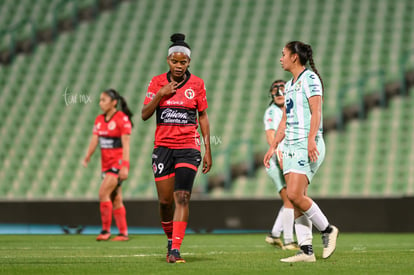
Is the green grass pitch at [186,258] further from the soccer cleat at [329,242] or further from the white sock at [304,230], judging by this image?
the white sock at [304,230]

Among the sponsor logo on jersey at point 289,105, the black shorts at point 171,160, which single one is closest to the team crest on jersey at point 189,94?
the black shorts at point 171,160

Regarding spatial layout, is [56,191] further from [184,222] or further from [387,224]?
[184,222]

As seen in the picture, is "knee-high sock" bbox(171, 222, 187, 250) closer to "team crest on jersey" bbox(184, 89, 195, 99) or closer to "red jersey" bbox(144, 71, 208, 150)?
"red jersey" bbox(144, 71, 208, 150)

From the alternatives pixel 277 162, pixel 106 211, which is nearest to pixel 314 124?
pixel 277 162

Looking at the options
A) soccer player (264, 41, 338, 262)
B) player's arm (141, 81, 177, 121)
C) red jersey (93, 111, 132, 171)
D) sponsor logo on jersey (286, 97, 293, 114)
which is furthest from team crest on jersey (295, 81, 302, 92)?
red jersey (93, 111, 132, 171)

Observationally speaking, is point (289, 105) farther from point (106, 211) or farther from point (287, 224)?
point (106, 211)

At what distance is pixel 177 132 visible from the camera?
7457 millimetres

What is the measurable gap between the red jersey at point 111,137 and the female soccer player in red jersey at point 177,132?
Result: 4.40 m

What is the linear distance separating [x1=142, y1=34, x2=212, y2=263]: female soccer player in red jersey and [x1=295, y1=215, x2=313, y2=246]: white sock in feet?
3.33

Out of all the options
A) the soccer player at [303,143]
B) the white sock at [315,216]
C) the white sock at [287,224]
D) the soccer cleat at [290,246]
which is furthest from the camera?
the white sock at [287,224]

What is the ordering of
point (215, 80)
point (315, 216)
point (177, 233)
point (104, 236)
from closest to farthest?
point (177, 233) < point (315, 216) < point (104, 236) < point (215, 80)

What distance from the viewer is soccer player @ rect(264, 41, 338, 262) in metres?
7.23

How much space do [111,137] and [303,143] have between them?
521cm

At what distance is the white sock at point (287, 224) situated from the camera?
10.0m
